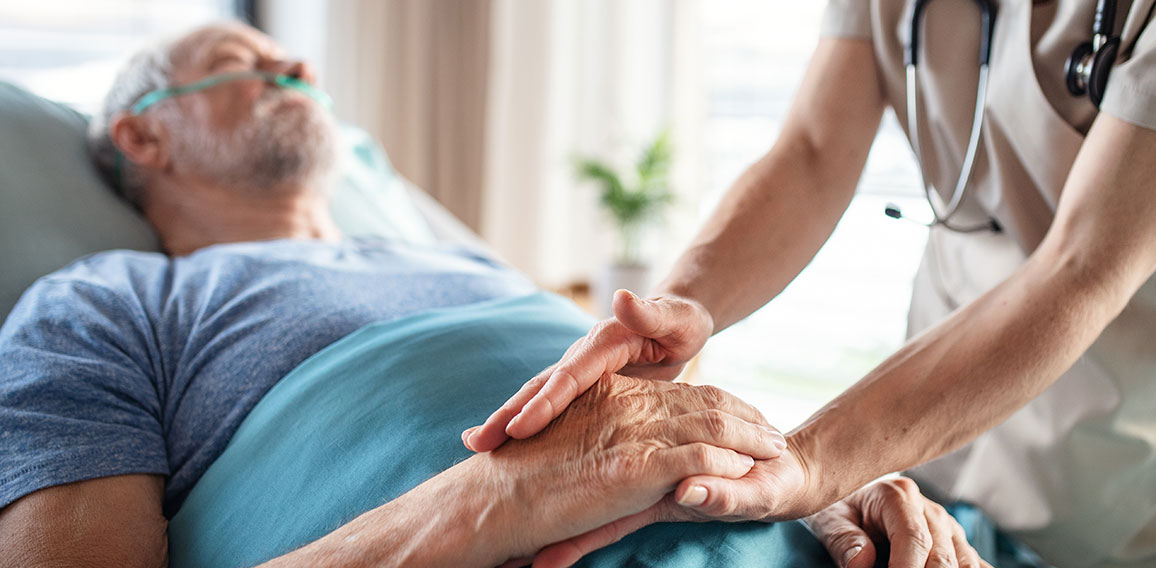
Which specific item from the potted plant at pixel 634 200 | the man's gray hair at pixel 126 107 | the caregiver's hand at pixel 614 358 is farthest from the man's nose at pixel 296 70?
the potted plant at pixel 634 200

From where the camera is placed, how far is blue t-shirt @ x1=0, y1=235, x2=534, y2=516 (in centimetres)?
101

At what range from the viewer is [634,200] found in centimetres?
351

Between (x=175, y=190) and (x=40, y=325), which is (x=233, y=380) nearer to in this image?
(x=40, y=325)

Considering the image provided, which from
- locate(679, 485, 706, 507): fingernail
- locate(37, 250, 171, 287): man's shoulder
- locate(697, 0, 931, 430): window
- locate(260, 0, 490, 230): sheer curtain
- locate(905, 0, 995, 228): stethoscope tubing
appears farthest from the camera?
locate(697, 0, 931, 430): window

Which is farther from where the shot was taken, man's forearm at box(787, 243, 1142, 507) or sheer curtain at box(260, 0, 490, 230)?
sheer curtain at box(260, 0, 490, 230)

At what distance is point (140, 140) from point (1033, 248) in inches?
61.8

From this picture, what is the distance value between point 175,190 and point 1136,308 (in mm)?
1605

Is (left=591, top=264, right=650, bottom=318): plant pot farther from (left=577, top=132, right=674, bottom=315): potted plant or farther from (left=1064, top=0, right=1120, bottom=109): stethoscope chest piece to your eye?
(left=1064, top=0, right=1120, bottom=109): stethoscope chest piece

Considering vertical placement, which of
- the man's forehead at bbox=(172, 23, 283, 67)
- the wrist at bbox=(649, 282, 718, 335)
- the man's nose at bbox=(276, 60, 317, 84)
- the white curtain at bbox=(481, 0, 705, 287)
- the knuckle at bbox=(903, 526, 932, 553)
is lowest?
the white curtain at bbox=(481, 0, 705, 287)

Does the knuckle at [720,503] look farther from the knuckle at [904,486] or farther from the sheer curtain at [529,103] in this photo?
the sheer curtain at [529,103]

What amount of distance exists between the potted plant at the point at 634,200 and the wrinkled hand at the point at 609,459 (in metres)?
2.60

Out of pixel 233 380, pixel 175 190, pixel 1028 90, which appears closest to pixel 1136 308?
pixel 1028 90

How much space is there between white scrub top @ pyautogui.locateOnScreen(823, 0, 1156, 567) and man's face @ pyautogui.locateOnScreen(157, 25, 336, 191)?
103 centimetres

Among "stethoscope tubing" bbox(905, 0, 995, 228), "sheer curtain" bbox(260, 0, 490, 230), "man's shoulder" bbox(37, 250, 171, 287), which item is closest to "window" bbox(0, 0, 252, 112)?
"sheer curtain" bbox(260, 0, 490, 230)
